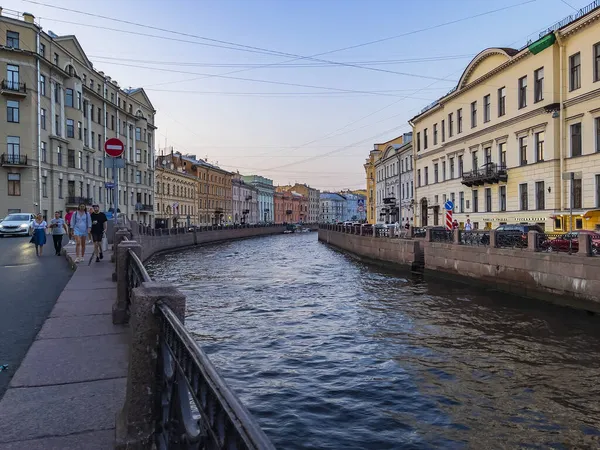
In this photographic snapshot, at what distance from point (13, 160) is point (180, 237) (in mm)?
13542

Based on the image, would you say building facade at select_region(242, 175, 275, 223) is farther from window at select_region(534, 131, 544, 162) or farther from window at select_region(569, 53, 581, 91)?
window at select_region(569, 53, 581, 91)

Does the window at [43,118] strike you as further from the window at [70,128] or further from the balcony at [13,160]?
the window at [70,128]

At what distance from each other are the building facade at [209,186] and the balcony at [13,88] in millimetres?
38844

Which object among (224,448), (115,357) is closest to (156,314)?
(224,448)

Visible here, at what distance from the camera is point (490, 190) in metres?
32.9

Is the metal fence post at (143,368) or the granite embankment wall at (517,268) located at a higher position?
the metal fence post at (143,368)

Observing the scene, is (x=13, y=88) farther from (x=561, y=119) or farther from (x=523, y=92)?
(x=561, y=119)

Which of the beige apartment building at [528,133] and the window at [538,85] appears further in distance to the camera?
the window at [538,85]

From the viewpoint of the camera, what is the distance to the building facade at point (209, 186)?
8262cm

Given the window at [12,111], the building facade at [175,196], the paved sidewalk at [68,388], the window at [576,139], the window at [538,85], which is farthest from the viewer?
the building facade at [175,196]

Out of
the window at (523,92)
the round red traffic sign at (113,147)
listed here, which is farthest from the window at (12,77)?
the window at (523,92)

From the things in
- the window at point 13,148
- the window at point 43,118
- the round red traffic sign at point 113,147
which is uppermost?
the window at point 43,118

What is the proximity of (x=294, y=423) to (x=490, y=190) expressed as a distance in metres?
29.7

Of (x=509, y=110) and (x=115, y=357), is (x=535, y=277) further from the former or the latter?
(x=509, y=110)
